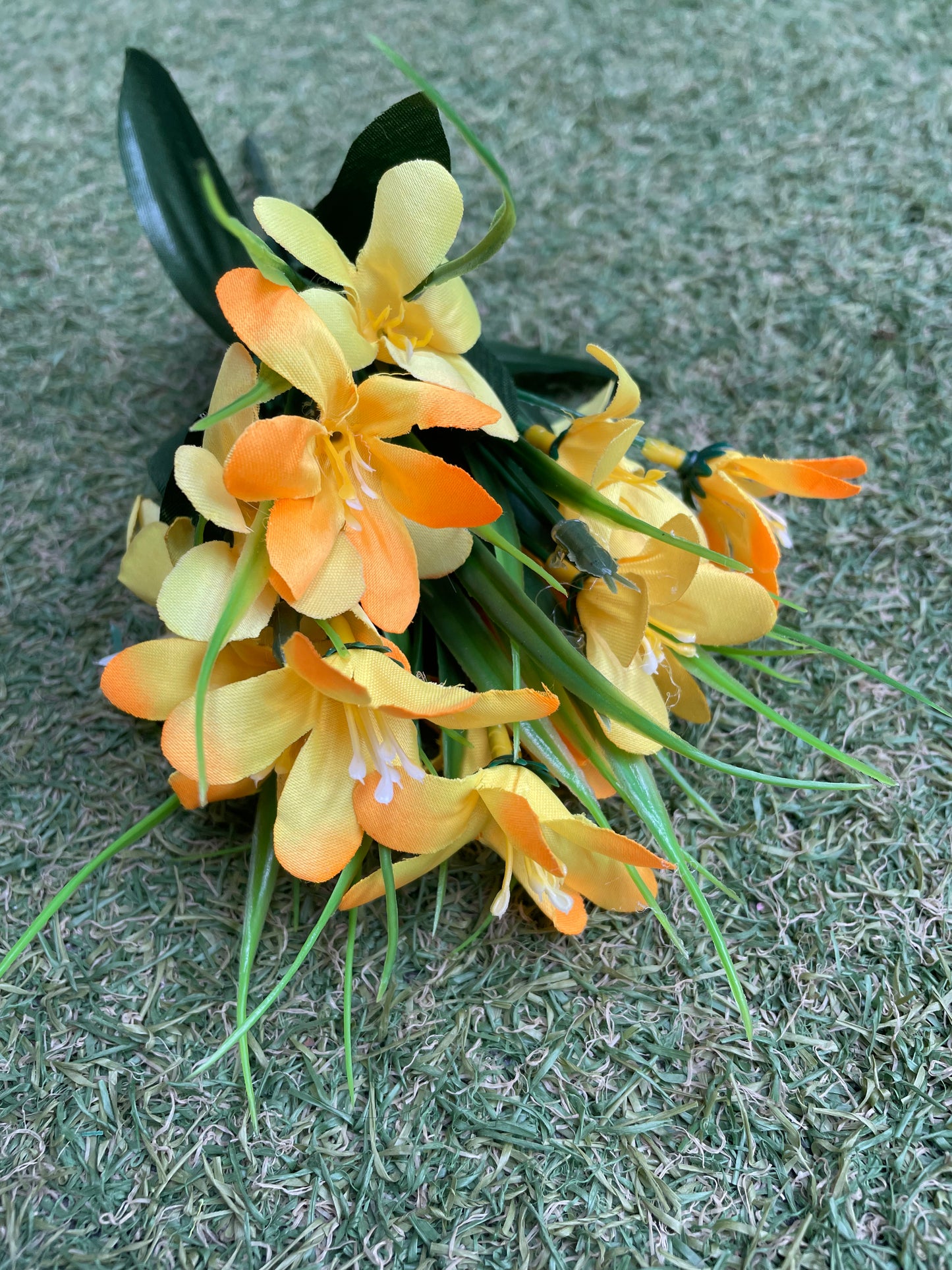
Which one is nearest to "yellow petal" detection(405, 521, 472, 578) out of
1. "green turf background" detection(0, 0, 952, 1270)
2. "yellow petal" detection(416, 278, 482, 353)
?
"yellow petal" detection(416, 278, 482, 353)

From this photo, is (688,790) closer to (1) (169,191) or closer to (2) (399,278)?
(2) (399,278)

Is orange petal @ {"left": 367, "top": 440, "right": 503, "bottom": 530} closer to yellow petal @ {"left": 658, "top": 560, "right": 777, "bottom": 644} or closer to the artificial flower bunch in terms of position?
the artificial flower bunch

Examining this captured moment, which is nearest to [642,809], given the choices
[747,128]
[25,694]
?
[25,694]

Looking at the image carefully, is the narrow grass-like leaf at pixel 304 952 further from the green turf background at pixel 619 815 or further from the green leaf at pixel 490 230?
the green leaf at pixel 490 230

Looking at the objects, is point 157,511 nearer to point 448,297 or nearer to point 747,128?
point 448,297

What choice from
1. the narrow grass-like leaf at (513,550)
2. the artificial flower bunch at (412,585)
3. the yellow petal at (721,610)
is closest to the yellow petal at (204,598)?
the artificial flower bunch at (412,585)
